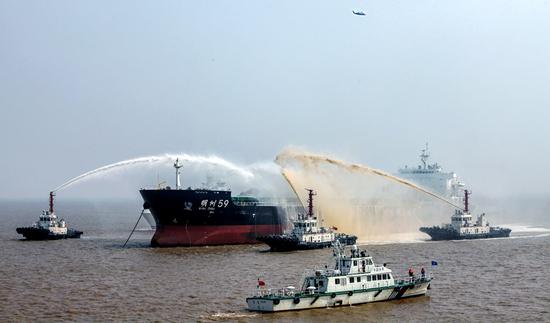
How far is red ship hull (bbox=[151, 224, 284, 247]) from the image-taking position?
262 ft

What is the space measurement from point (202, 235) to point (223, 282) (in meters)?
26.4

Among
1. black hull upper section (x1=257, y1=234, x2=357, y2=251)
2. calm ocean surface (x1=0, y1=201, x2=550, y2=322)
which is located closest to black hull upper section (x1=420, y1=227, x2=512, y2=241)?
calm ocean surface (x1=0, y1=201, x2=550, y2=322)

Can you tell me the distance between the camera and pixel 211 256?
71062 millimetres

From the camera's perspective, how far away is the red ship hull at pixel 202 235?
79.8 metres

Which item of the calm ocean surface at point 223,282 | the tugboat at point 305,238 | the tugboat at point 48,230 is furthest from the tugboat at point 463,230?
the tugboat at point 48,230

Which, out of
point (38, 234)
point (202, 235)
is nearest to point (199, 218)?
point (202, 235)

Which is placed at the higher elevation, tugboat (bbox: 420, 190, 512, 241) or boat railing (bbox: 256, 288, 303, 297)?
tugboat (bbox: 420, 190, 512, 241)

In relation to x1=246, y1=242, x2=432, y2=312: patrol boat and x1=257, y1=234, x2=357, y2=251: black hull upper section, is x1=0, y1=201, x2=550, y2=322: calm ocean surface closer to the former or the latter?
x1=246, y1=242, x2=432, y2=312: patrol boat

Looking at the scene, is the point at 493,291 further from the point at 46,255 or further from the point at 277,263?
the point at 46,255

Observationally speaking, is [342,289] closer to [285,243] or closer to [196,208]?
[285,243]

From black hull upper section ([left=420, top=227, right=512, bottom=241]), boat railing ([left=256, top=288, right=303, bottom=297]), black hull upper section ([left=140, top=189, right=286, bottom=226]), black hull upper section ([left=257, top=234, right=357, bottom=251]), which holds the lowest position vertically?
boat railing ([left=256, top=288, right=303, bottom=297])

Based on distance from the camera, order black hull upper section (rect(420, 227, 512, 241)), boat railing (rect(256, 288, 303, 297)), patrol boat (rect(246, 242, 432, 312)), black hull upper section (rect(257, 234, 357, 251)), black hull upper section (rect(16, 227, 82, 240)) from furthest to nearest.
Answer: black hull upper section (rect(16, 227, 82, 240)), black hull upper section (rect(420, 227, 512, 241)), black hull upper section (rect(257, 234, 357, 251)), boat railing (rect(256, 288, 303, 297)), patrol boat (rect(246, 242, 432, 312))

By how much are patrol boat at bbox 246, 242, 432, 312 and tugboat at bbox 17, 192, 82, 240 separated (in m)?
55.8

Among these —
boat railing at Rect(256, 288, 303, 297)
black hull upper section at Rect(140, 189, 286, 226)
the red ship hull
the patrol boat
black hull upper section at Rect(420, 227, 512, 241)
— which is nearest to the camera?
the patrol boat
